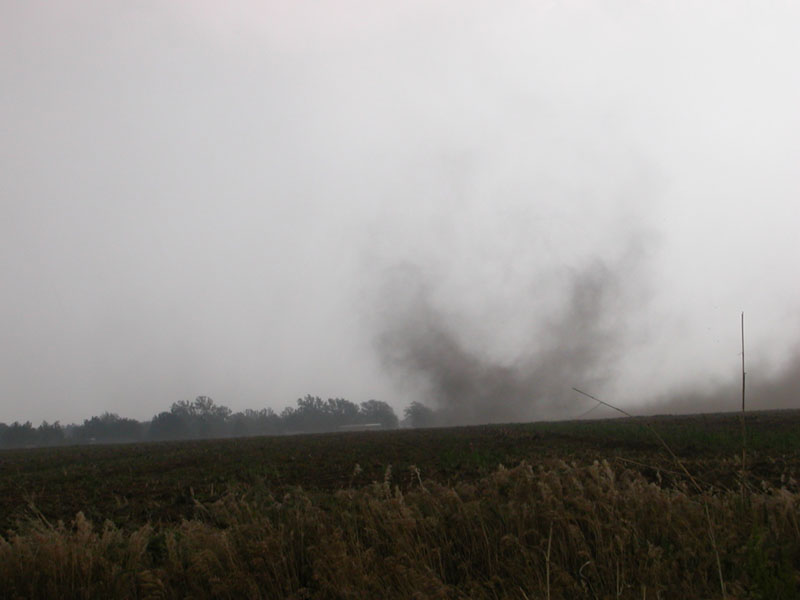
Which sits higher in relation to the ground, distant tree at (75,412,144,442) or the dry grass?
the dry grass

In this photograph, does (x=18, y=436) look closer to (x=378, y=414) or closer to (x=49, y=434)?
(x=49, y=434)

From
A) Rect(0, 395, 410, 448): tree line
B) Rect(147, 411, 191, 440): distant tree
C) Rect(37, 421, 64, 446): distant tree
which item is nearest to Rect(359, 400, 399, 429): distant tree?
Rect(0, 395, 410, 448): tree line

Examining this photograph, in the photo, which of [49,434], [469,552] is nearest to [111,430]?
[49,434]

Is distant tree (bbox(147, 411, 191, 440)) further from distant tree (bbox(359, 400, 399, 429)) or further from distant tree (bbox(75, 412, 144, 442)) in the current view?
distant tree (bbox(359, 400, 399, 429))

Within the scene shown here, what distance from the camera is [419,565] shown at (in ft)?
17.6

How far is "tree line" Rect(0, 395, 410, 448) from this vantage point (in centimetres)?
15800

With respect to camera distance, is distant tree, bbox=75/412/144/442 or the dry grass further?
distant tree, bbox=75/412/144/442

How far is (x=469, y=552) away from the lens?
18.8 ft

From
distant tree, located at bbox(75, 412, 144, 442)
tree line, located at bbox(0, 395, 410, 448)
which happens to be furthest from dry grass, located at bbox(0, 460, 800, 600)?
distant tree, located at bbox(75, 412, 144, 442)

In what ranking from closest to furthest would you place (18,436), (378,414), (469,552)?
(469,552), (18,436), (378,414)

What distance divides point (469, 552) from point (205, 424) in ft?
552

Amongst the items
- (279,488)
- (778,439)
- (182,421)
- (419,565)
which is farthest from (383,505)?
(182,421)

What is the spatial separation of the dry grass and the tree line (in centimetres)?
14446

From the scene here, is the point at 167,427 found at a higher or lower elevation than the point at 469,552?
lower
